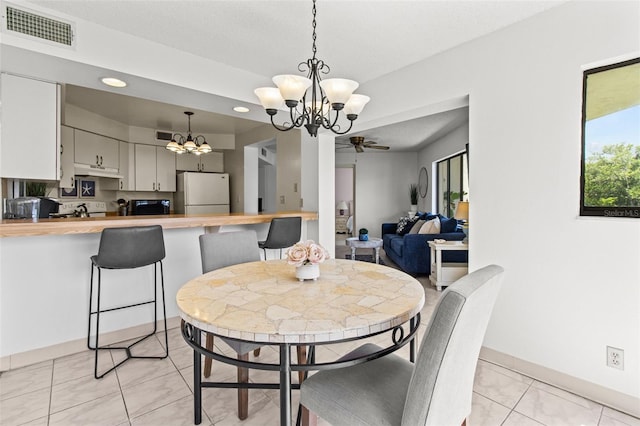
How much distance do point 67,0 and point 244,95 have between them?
134cm

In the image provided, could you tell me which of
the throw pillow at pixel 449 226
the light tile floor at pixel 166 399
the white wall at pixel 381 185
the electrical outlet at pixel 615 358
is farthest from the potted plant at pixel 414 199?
the electrical outlet at pixel 615 358

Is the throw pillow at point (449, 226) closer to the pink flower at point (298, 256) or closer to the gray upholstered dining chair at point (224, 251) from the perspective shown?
the gray upholstered dining chair at point (224, 251)

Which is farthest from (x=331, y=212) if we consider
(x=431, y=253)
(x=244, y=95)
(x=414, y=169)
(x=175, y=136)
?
(x=414, y=169)

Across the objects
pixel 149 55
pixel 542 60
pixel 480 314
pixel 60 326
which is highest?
pixel 149 55

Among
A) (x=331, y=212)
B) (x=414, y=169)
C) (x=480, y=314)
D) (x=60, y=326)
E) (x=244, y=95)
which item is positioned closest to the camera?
(x=480, y=314)

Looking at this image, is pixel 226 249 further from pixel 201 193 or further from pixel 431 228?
pixel 201 193

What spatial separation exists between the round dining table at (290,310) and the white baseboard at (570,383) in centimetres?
107

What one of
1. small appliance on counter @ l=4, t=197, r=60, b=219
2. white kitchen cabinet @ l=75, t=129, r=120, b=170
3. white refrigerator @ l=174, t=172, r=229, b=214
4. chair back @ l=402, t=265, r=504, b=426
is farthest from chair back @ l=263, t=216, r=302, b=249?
white kitchen cabinet @ l=75, t=129, r=120, b=170

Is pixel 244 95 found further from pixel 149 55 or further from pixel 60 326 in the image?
pixel 60 326

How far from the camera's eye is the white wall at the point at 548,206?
176 centimetres

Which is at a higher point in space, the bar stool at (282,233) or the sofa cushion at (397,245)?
the bar stool at (282,233)

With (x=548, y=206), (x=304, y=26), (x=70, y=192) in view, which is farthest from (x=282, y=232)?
(x=70, y=192)

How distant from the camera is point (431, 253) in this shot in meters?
4.27

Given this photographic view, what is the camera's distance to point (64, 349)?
7.60ft
